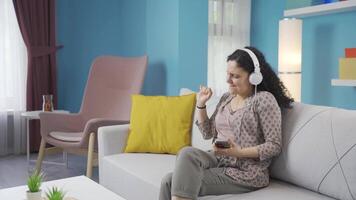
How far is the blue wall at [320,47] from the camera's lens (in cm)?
347

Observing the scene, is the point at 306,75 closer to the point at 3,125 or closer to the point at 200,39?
the point at 200,39

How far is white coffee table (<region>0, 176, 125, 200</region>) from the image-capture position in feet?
5.44

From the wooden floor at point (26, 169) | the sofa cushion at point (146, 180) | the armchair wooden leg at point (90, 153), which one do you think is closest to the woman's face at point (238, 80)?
the sofa cushion at point (146, 180)

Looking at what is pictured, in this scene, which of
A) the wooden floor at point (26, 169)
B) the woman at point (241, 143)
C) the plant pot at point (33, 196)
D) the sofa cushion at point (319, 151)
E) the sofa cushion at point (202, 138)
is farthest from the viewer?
the wooden floor at point (26, 169)

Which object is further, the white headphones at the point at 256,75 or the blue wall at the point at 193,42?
the blue wall at the point at 193,42

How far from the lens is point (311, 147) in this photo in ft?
5.67

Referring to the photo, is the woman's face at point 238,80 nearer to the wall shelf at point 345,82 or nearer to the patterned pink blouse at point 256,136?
the patterned pink blouse at point 256,136

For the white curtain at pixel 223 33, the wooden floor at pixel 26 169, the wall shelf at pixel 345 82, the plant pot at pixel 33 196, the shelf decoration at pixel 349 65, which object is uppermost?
the white curtain at pixel 223 33

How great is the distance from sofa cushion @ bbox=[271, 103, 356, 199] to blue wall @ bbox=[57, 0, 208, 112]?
1.86 meters

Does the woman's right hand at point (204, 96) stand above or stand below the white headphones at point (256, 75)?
below

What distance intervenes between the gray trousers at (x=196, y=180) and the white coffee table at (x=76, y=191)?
23cm

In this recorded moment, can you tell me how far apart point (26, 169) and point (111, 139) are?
4.62 feet

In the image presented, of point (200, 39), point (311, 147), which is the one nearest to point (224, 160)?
point (311, 147)

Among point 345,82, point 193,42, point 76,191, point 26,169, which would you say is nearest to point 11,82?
point 26,169
